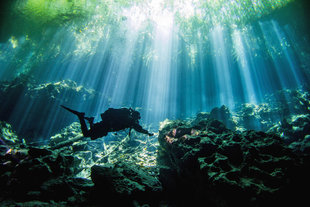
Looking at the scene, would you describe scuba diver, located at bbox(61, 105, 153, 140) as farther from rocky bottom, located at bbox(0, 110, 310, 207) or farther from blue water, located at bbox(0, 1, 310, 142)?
blue water, located at bbox(0, 1, 310, 142)

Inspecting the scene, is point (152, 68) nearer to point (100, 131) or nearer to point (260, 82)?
point (100, 131)

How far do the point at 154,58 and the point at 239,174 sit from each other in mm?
19873

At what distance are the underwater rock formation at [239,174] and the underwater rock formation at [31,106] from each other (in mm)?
13844

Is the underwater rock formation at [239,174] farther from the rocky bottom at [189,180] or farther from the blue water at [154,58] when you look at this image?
the blue water at [154,58]

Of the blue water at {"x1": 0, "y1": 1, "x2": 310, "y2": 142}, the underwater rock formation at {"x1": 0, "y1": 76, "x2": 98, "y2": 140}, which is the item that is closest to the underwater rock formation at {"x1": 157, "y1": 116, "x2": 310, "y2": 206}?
the underwater rock formation at {"x1": 0, "y1": 76, "x2": 98, "y2": 140}

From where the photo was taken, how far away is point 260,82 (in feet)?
93.0

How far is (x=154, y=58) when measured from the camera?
20359 millimetres

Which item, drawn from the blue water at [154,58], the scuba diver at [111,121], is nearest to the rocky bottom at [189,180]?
the scuba diver at [111,121]

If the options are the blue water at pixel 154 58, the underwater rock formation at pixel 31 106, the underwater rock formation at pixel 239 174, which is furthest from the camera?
the blue water at pixel 154 58

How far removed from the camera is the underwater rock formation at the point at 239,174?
6.59 feet

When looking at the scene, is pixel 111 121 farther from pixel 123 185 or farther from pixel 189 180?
pixel 189 180

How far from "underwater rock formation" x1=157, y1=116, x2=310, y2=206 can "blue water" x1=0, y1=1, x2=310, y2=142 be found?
14278 millimetres

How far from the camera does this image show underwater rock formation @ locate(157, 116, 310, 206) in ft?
6.59

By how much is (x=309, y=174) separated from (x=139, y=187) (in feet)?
9.87
